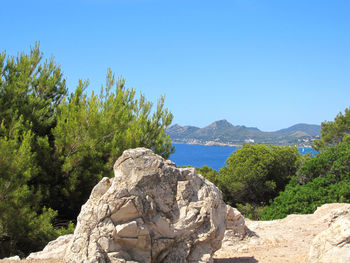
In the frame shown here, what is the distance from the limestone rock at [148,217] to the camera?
17.8 ft

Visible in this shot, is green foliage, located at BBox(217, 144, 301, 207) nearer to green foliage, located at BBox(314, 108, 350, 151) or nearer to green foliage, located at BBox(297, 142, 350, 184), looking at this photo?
green foliage, located at BBox(297, 142, 350, 184)

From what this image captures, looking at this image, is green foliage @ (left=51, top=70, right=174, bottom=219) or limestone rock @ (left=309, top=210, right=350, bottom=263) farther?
green foliage @ (left=51, top=70, right=174, bottom=219)

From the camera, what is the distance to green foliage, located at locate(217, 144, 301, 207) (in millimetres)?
21000

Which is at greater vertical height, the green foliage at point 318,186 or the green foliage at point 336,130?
the green foliage at point 336,130

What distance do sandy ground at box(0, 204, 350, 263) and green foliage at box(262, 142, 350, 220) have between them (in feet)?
7.95

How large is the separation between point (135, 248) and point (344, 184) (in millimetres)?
11567

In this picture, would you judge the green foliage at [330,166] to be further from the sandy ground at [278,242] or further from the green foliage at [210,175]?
the green foliage at [210,175]

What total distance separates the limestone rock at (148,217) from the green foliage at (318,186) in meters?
8.69

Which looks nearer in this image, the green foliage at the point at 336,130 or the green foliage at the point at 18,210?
the green foliage at the point at 18,210

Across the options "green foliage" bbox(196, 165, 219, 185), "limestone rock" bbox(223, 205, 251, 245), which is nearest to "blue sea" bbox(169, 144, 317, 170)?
"green foliage" bbox(196, 165, 219, 185)

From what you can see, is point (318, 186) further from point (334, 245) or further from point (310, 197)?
point (334, 245)

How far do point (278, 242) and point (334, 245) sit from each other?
361cm

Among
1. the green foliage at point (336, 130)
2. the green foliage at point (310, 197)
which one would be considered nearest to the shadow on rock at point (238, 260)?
the green foliage at point (310, 197)

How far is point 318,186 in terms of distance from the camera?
15141mm
